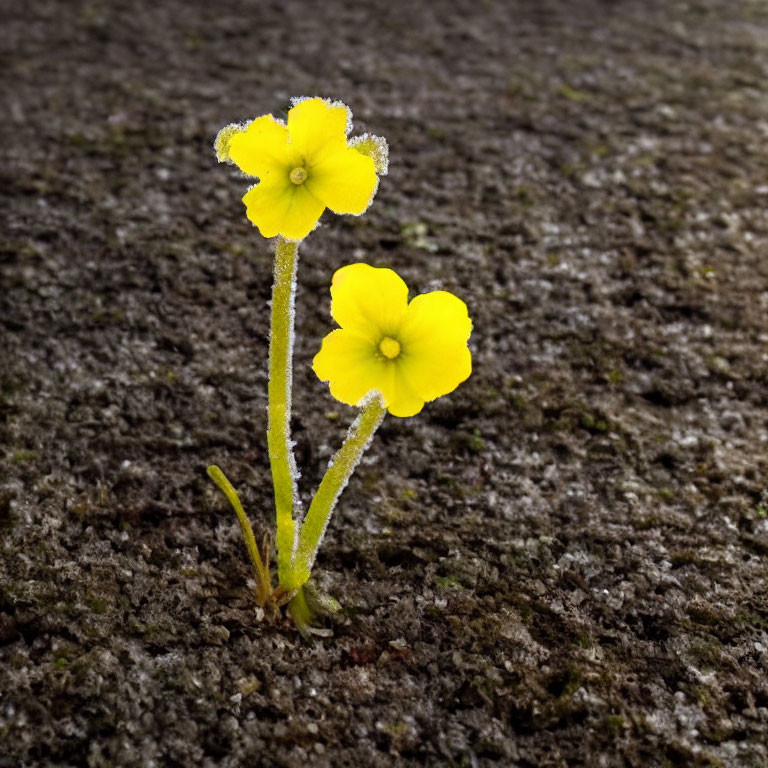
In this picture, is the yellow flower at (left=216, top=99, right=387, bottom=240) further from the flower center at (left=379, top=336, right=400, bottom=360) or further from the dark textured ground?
the dark textured ground

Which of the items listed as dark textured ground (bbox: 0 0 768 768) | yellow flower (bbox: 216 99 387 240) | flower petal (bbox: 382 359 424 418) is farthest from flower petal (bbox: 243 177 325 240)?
dark textured ground (bbox: 0 0 768 768)

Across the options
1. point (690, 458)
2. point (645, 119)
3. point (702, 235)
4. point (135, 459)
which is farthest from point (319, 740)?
point (645, 119)

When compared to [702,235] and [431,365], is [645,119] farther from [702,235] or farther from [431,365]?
[431,365]

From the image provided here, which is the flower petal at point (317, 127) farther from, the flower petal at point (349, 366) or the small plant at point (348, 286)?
the flower petal at point (349, 366)

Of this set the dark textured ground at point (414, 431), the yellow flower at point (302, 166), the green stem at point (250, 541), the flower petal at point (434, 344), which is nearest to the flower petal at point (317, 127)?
the yellow flower at point (302, 166)

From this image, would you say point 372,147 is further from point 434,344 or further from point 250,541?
point 250,541

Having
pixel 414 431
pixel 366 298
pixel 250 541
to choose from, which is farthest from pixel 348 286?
pixel 414 431
